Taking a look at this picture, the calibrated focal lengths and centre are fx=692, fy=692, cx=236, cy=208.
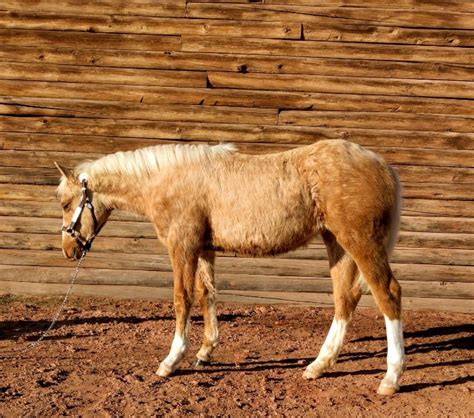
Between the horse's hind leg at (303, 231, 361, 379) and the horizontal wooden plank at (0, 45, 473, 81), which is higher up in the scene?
the horizontal wooden plank at (0, 45, 473, 81)

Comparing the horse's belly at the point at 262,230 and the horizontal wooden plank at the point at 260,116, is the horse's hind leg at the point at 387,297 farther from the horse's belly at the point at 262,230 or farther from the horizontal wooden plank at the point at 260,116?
the horizontal wooden plank at the point at 260,116

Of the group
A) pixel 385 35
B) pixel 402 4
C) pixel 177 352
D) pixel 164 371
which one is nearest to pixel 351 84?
pixel 385 35

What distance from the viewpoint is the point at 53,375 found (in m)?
5.25

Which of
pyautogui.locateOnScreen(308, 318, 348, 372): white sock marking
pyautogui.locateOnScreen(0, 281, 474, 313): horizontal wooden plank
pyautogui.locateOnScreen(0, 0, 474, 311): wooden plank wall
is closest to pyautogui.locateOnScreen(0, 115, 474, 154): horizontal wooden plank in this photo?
pyautogui.locateOnScreen(0, 0, 474, 311): wooden plank wall

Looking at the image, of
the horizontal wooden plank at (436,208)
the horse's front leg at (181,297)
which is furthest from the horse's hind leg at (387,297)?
the horizontal wooden plank at (436,208)

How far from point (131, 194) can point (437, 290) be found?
416cm

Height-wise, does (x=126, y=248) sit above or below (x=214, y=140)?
below

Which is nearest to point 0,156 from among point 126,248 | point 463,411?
point 126,248

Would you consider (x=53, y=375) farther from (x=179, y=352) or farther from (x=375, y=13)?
(x=375, y=13)

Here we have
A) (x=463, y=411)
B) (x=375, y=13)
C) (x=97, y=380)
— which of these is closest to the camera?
(x=463, y=411)

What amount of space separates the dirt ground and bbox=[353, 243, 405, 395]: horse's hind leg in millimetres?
197

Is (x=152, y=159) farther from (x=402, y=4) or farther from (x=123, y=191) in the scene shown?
(x=402, y=4)

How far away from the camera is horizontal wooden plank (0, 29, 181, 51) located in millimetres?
7973

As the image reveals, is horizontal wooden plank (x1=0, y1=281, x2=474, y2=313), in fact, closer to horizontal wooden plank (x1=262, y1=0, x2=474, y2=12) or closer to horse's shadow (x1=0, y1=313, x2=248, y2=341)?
horse's shadow (x1=0, y1=313, x2=248, y2=341)
